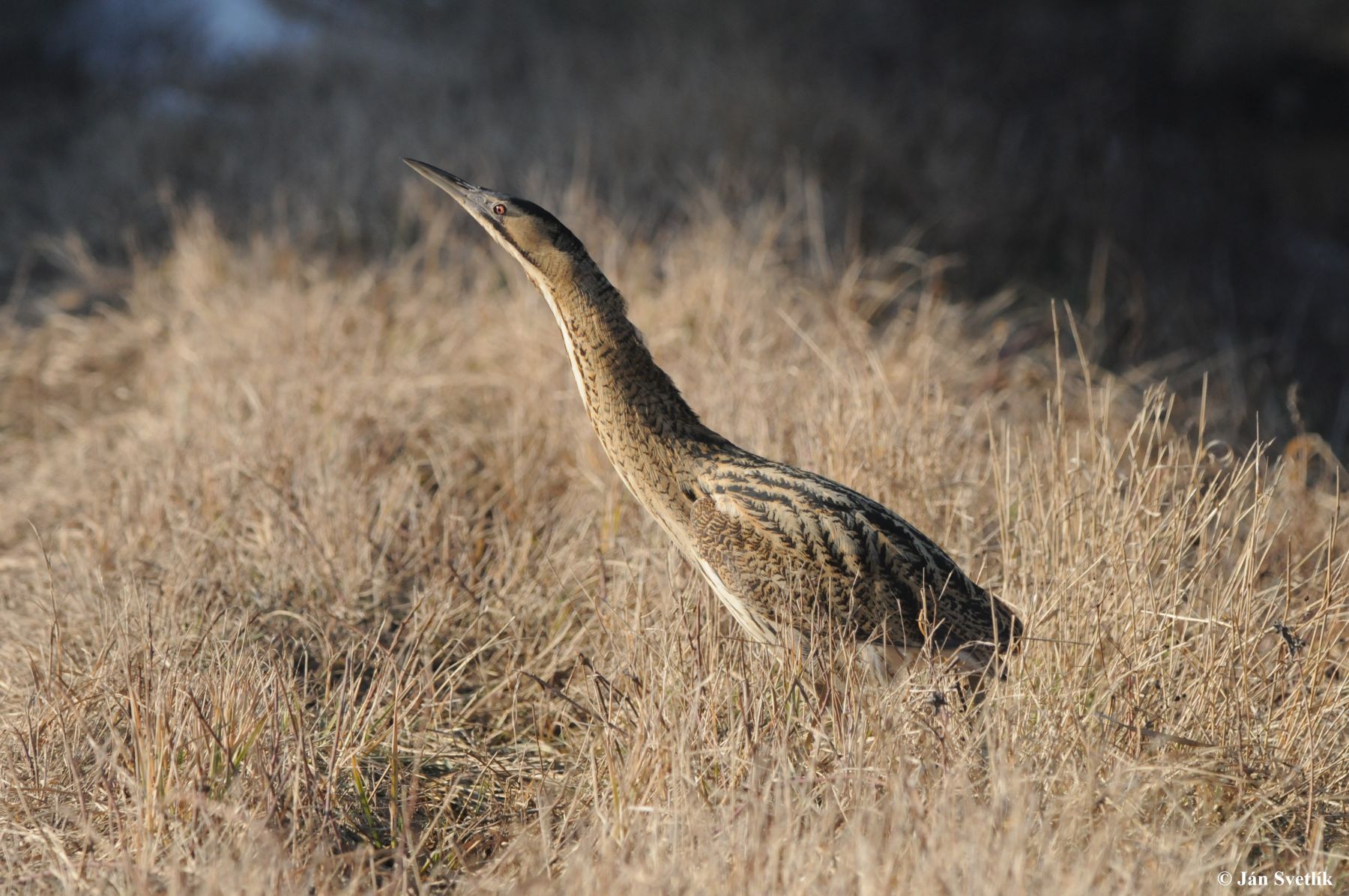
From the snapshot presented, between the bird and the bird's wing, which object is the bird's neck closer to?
the bird

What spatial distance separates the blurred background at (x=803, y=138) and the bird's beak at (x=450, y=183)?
9.09 ft

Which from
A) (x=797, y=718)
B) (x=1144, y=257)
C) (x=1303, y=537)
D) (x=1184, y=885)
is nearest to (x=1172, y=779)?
(x=1184, y=885)

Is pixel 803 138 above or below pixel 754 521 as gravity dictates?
below

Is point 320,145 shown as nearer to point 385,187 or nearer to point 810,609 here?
point 385,187

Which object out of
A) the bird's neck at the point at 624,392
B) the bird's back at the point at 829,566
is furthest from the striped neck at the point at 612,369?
the bird's back at the point at 829,566

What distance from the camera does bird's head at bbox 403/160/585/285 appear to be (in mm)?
2652

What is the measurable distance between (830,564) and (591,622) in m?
0.67

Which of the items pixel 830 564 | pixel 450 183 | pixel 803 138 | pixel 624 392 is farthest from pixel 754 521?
pixel 803 138

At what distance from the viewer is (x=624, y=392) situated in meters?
2.63

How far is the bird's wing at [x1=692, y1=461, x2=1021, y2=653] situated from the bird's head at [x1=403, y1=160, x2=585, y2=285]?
53cm

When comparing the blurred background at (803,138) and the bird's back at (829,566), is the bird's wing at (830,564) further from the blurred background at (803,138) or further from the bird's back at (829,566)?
the blurred background at (803,138)

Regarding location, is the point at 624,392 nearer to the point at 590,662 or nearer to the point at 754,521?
the point at 754,521

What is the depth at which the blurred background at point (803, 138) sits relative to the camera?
19.9ft

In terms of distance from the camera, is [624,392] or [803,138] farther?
[803,138]
